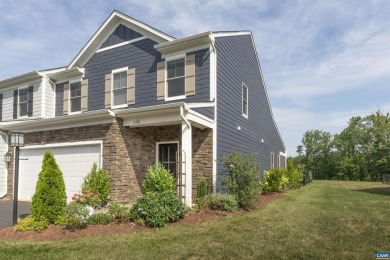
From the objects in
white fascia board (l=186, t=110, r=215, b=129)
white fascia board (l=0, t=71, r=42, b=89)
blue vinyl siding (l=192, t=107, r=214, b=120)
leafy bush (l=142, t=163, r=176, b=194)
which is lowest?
leafy bush (l=142, t=163, r=176, b=194)

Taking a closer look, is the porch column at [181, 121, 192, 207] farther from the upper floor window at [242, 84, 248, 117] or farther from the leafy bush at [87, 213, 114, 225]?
the upper floor window at [242, 84, 248, 117]

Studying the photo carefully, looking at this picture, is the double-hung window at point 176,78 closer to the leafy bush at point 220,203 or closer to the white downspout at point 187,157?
the white downspout at point 187,157

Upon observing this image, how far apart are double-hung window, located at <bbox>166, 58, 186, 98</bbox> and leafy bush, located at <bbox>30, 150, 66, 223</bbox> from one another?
17.6 feet

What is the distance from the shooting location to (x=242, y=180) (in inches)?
384

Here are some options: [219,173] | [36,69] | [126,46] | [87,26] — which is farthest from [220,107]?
[36,69]

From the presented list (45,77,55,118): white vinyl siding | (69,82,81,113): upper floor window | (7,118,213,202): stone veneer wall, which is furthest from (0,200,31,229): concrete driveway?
(69,82,81,113): upper floor window

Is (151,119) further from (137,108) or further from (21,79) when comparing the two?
(21,79)

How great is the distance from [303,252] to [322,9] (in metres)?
8.74

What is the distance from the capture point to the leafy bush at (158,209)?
7160 millimetres

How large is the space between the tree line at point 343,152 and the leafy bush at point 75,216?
3746 cm

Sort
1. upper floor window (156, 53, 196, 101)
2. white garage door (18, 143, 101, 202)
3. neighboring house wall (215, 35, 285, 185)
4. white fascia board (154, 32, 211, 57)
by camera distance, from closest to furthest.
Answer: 1. white garage door (18, 143, 101, 202)
2. white fascia board (154, 32, 211, 57)
3. upper floor window (156, 53, 196, 101)
4. neighboring house wall (215, 35, 285, 185)

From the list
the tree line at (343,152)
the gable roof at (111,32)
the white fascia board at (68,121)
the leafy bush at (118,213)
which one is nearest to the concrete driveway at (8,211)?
the leafy bush at (118,213)

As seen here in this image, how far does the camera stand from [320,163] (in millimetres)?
44156

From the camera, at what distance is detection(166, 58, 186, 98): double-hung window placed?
11.4 meters
